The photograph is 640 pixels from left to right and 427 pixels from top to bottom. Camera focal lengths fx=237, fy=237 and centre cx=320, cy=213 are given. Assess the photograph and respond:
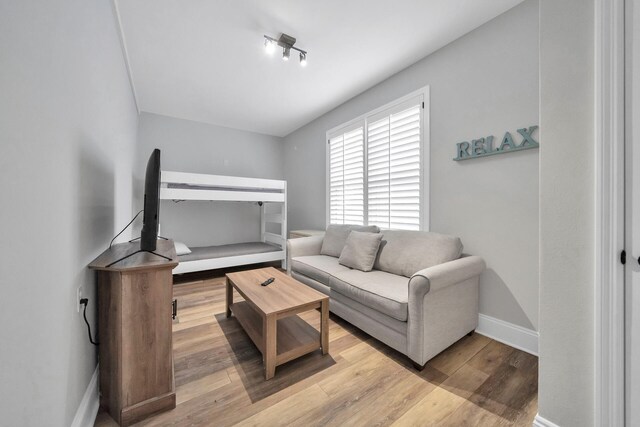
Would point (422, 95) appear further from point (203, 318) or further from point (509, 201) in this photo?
point (203, 318)

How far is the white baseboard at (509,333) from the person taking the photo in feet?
5.82

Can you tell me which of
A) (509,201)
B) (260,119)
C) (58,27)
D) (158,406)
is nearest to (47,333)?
(158,406)

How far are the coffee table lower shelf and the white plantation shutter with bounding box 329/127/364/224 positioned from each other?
1.71m

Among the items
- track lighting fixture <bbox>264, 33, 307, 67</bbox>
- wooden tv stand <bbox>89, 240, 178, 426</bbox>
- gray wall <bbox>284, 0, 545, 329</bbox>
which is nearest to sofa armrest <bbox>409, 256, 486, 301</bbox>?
gray wall <bbox>284, 0, 545, 329</bbox>

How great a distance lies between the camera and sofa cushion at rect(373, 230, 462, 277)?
2006mm

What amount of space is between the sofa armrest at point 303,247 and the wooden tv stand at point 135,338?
180 cm

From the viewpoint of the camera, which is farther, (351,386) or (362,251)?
(362,251)

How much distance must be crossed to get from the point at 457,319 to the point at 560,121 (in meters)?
1.43

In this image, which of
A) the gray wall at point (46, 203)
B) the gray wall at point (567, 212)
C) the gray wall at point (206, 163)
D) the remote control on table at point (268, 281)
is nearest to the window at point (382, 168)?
the gray wall at point (567, 212)

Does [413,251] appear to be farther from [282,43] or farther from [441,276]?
[282,43]

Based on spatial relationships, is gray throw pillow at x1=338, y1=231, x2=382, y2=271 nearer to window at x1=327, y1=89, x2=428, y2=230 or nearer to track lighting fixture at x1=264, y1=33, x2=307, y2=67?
window at x1=327, y1=89, x2=428, y2=230

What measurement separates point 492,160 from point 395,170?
0.96 meters

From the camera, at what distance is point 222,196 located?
352cm

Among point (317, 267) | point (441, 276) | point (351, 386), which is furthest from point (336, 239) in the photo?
point (351, 386)
